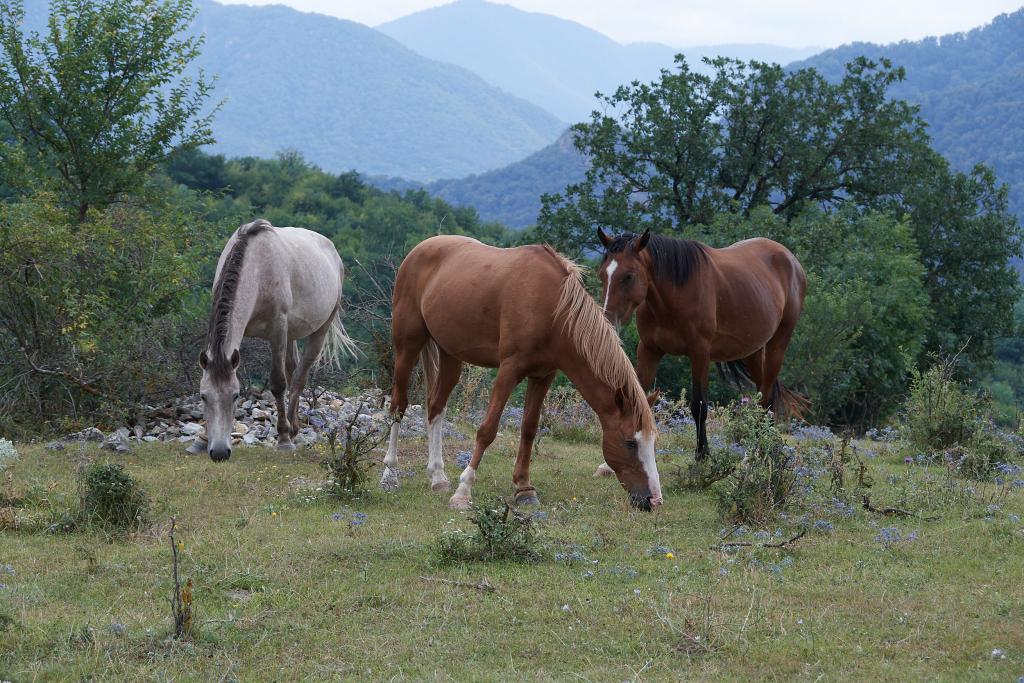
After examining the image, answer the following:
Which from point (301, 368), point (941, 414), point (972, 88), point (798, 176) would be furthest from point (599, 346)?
Answer: point (972, 88)

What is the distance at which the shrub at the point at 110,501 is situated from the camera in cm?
605

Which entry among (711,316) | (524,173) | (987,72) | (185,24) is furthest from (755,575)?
(987,72)

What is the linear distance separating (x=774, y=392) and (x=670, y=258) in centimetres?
253

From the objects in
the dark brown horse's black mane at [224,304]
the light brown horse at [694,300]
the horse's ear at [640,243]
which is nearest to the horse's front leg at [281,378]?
the dark brown horse's black mane at [224,304]

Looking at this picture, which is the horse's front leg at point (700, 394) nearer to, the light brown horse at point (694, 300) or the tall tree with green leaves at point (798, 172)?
the light brown horse at point (694, 300)

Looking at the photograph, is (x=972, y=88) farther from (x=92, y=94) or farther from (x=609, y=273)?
(x=609, y=273)

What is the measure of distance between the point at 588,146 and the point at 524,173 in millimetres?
50870

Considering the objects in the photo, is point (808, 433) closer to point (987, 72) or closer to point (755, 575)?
point (755, 575)

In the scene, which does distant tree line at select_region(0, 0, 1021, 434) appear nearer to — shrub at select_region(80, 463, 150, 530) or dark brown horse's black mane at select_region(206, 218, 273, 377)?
dark brown horse's black mane at select_region(206, 218, 273, 377)

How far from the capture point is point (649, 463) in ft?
21.4

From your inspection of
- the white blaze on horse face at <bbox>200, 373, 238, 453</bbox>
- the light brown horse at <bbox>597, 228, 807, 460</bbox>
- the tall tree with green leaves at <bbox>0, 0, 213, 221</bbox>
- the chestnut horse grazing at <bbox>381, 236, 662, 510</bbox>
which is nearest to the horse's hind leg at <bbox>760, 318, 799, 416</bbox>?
the light brown horse at <bbox>597, 228, 807, 460</bbox>

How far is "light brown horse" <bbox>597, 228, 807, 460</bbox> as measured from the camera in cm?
759

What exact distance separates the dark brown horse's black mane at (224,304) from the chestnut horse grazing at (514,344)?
1612 mm

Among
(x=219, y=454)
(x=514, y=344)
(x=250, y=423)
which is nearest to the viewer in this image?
(x=514, y=344)
